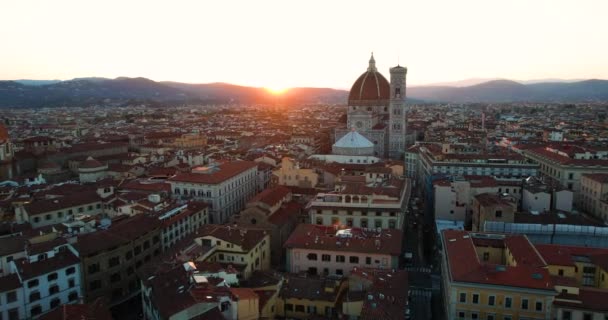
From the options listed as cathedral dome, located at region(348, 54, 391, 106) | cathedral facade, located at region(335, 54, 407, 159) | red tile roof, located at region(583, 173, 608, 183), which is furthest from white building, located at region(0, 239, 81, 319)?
cathedral dome, located at region(348, 54, 391, 106)

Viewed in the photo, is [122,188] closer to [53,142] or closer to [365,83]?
[53,142]

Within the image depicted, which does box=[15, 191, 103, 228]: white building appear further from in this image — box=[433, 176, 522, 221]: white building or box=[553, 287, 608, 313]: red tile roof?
box=[553, 287, 608, 313]: red tile roof

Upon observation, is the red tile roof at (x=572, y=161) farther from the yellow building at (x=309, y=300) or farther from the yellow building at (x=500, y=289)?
the yellow building at (x=309, y=300)

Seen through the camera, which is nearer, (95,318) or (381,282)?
(95,318)

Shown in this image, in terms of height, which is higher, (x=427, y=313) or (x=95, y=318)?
(x=95, y=318)

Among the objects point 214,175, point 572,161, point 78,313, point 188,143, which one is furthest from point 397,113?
point 78,313

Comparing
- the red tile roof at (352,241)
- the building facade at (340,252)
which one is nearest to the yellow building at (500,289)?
the building facade at (340,252)

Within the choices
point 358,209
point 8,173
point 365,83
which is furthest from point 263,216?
point 365,83
